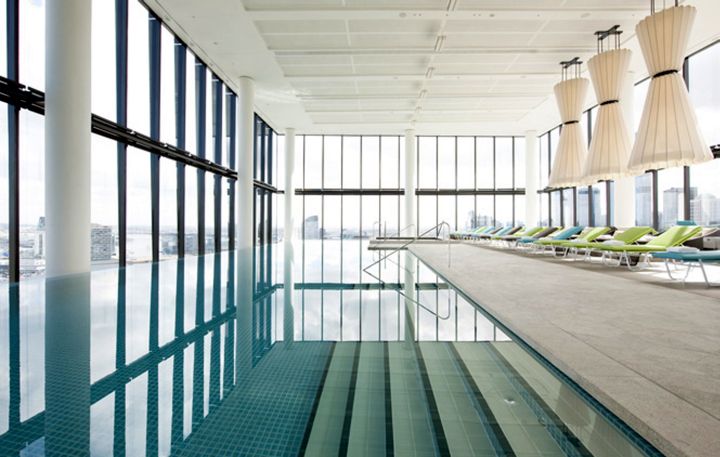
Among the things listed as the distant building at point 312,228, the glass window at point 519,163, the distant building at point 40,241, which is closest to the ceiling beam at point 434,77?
the distant building at point 40,241

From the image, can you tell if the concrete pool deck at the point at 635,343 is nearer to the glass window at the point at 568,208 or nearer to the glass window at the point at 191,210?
the glass window at the point at 191,210

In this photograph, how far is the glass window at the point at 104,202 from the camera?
8234mm

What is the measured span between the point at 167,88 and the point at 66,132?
4688mm

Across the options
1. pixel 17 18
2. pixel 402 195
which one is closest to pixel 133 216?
pixel 17 18

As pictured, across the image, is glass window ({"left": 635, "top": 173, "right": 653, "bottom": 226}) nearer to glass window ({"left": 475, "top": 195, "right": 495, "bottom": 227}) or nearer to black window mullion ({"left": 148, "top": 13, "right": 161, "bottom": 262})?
glass window ({"left": 475, "top": 195, "right": 495, "bottom": 227})

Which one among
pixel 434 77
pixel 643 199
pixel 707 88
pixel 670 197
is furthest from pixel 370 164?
pixel 707 88

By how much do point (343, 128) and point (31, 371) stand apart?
18525mm

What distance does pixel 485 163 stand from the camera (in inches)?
879

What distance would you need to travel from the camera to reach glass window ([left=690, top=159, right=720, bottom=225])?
10.8 meters

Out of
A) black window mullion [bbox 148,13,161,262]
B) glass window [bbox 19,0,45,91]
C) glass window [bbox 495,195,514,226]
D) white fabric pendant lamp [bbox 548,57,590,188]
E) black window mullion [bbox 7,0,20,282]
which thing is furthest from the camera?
glass window [bbox 495,195,514,226]

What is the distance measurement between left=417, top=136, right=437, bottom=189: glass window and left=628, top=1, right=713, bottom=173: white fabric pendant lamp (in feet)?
47.5

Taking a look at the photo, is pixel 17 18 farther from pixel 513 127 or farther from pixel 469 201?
pixel 469 201

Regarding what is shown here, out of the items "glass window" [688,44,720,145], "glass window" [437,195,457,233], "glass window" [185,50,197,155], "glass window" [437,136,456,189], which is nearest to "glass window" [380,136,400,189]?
"glass window" [437,136,456,189]

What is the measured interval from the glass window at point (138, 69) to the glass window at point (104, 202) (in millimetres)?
869
